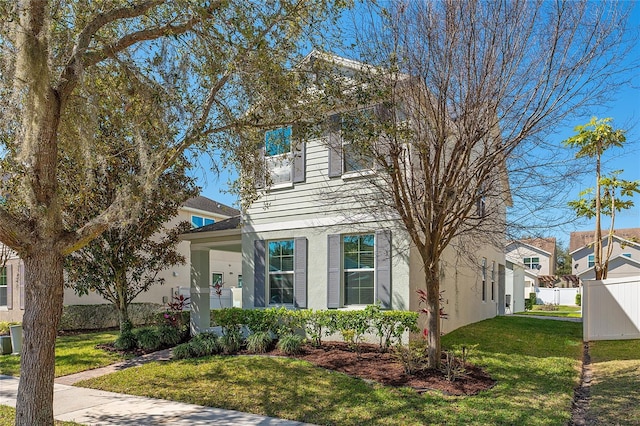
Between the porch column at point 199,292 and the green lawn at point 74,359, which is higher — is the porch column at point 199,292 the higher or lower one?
the higher one

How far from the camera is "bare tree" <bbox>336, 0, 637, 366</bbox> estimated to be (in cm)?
743

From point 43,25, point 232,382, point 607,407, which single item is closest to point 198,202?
point 232,382

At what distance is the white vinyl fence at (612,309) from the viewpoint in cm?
1221

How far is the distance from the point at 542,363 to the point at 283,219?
677cm

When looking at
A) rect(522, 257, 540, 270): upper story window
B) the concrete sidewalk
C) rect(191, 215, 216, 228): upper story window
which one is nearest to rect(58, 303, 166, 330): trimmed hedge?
rect(191, 215, 216, 228): upper story window

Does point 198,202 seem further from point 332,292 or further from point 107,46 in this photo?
point 107,46

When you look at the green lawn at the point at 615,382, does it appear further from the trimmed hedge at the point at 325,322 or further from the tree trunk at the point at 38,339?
the tree trunk at the point at 38,339

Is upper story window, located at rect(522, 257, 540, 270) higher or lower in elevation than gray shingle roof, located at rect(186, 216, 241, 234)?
lower

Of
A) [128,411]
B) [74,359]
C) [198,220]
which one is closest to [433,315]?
[128,411]

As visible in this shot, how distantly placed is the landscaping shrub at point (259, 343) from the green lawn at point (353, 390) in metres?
0.63

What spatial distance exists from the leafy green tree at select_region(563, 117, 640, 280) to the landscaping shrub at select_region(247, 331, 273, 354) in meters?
11.3

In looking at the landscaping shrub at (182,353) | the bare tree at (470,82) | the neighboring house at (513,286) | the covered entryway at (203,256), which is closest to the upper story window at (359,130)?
the bare tree at (470,82)

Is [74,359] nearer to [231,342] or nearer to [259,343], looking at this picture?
[231,342]

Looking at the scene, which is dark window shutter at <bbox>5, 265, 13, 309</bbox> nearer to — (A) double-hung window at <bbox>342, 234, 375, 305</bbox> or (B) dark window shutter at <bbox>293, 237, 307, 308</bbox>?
(B) dark window shutter at <bbox>293, 237, 307, 308</bbox>
